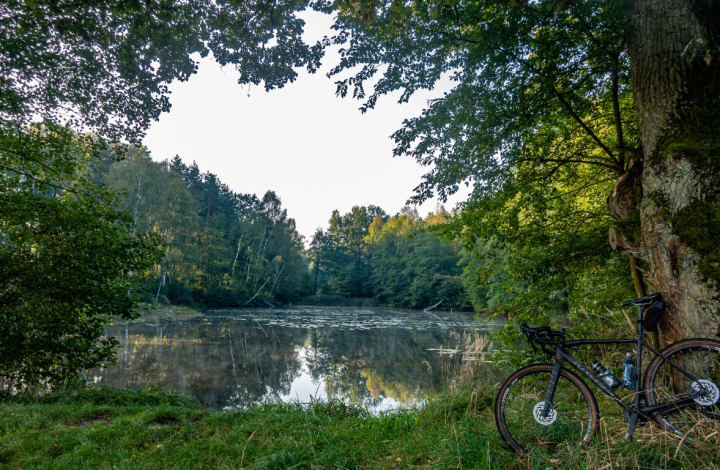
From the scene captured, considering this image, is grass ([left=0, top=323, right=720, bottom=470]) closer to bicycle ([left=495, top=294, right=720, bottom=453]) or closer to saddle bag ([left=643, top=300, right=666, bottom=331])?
bicycle ([left=495, top=294, right=720, bottom=453])

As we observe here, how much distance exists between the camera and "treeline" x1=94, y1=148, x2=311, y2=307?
88.3 feet

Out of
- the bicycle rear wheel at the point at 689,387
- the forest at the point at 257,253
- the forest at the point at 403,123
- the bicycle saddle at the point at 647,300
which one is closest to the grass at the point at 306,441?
the bicycle rear wheel at the point at 689,387

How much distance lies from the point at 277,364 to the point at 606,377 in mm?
10229

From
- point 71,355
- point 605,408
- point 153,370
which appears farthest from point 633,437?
point 153,370

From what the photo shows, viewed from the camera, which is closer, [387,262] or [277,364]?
[277,364]

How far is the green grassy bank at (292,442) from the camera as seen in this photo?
75.0 inches

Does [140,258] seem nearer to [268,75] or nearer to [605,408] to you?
[268,75]

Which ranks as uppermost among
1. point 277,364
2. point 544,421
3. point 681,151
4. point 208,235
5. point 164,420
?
point 208,235

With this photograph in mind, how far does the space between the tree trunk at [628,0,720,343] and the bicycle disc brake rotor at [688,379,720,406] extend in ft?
1.21

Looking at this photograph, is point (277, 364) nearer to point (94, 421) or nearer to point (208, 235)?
point (94, 421)

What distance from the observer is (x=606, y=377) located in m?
2.15

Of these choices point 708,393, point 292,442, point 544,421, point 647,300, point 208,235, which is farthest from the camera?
point 208,235

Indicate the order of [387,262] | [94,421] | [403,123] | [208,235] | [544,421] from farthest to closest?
[387,262] → [208,235] → [403,123] → [94,421] → [544,421]

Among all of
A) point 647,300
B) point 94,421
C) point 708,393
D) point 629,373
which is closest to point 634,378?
point 629,373
